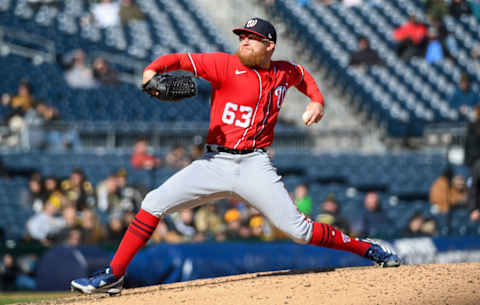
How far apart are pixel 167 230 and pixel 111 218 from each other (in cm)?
72

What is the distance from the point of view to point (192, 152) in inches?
409

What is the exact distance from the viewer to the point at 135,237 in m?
4.40

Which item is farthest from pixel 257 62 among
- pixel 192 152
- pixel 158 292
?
pixel 192 152

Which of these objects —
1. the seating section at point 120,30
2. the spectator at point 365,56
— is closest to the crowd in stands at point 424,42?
the spectator at point 365,56

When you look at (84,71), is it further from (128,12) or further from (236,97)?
(236,97)

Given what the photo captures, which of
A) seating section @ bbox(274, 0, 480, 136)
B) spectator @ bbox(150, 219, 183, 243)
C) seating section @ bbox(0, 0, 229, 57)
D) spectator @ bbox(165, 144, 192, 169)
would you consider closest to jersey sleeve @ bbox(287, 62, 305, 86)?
spectator @ bbox(150, 219, 183, 243)

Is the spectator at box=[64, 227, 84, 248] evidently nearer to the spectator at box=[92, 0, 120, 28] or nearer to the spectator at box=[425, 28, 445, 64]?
the spectator at box=[92, 0, 120, 28]

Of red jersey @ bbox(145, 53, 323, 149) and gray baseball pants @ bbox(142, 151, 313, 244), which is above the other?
red jersey @ bbox(145, 53, 323, 149)

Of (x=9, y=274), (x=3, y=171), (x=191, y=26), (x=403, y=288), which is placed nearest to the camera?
(x=403, y=288)

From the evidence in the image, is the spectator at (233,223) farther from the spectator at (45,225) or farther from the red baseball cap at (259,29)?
the red baseball cap at (259,29)

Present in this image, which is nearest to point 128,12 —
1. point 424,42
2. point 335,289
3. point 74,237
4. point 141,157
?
point 141,157

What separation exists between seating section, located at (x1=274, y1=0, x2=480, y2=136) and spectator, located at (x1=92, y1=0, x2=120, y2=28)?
11.3ft

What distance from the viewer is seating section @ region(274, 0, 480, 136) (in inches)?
504

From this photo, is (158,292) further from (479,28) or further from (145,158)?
(479,28)
